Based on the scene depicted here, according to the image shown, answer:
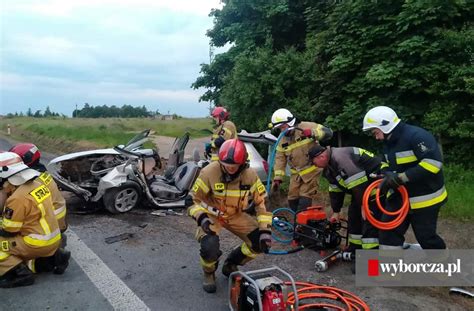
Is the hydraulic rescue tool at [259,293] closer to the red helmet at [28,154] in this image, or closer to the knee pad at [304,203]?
the knee pad at [304,203]

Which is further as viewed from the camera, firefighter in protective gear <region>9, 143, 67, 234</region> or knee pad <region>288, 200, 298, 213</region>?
knee pad <region>288, 200, 298, 213</region>

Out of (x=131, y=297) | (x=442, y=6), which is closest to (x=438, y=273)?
(x=131, y=297)

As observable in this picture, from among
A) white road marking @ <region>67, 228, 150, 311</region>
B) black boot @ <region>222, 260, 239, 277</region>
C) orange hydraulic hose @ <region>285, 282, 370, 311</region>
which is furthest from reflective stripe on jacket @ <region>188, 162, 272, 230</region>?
white road marking @ <region>67, 228, 150, 311</region>

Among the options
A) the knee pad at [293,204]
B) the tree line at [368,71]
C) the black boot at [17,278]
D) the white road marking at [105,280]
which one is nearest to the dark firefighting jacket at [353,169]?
the knee pad at [293,204]

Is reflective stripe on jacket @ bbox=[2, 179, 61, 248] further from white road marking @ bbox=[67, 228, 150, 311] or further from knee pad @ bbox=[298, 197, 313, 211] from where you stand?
Answer: knee pad @ bbox=[298, 197, 313, 211]

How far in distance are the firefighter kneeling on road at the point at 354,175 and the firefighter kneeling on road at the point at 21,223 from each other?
290 cm

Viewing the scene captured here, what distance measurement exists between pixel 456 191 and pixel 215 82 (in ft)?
28.3

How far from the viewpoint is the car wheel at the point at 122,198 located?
6574 mm

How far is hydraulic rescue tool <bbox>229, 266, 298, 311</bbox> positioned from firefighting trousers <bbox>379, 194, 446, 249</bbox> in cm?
149

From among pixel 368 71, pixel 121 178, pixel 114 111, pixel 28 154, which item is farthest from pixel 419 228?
pixel 114 111

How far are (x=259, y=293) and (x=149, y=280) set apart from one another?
1.60 meters

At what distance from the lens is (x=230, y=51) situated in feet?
39.4

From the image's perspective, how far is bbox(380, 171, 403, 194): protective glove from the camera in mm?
3910

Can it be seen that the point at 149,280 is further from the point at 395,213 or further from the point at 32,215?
the point at 395,213
